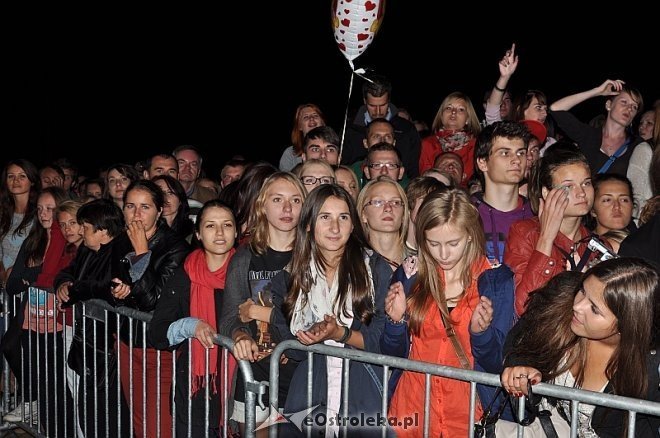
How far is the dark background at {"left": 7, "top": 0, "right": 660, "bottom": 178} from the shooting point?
11.9 m

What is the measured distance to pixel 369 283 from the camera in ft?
13.7

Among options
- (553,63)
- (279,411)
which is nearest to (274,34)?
(553,63)

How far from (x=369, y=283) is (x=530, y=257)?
801 millimetres

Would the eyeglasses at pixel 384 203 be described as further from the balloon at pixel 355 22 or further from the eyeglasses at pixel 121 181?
the eyeglasses at pixel 121 181

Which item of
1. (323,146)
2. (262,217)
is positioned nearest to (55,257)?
(323,146)

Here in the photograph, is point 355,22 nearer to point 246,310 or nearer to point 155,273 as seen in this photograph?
point 155,273

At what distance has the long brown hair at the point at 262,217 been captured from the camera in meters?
4.66

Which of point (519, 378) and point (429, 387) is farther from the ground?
point (519, 378)

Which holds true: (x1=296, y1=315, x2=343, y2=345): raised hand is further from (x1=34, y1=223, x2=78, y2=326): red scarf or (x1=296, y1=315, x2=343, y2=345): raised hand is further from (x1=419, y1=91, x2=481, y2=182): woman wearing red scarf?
(x1=419, y1=91, x2=481, y2=182): woman wearing red scarf

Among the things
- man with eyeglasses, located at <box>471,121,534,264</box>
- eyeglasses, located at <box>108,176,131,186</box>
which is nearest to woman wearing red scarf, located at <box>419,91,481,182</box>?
man with eyeglasses, located at <box>471,121,534,264</box>

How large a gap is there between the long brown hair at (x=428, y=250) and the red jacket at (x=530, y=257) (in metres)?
0.24

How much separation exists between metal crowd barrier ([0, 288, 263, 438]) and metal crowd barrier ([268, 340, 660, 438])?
0.85 feet

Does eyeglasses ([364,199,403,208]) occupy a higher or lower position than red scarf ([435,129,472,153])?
lower

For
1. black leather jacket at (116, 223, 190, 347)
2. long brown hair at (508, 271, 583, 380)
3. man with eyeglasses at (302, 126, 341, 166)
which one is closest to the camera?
long brown hair at (508, 271, 583, 380)
